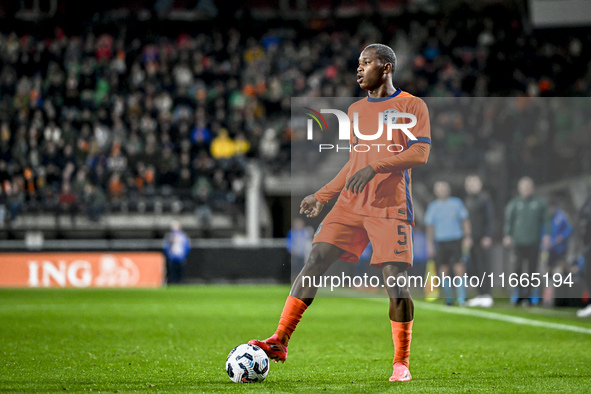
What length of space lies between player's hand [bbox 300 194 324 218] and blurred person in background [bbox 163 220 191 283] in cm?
1459

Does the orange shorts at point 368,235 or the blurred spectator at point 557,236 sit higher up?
the orange shorts at point 368,235

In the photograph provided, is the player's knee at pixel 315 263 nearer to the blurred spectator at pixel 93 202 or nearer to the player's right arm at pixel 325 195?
the player's right arm at pixel 325 195

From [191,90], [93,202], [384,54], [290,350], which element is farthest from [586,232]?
[191,90]

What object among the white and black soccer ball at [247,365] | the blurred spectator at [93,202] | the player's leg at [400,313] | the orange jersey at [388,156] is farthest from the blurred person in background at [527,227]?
the blurred spectator at [93,202]

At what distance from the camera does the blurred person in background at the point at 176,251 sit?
20047 millimetres

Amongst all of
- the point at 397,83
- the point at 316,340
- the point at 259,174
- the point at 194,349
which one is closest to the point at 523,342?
the point at 316,340

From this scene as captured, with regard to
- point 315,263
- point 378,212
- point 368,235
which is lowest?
point 315,263

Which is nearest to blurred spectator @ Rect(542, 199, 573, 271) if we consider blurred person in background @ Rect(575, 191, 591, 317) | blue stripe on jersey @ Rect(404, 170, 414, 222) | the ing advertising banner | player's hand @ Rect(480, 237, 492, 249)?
blurred person in background @ Rect(575, 191, 591, 317)

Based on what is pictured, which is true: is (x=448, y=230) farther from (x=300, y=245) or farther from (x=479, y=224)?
(x=300, y=245)

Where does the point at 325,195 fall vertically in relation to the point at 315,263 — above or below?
above

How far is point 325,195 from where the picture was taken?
5.61 m

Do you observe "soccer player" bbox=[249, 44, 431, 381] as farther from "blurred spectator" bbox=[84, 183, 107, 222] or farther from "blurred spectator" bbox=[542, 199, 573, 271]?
"blurred spectator" bbox=[84, 183, 107, 222]

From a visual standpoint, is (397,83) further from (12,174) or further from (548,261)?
(548,261)

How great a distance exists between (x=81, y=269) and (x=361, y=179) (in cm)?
1583
